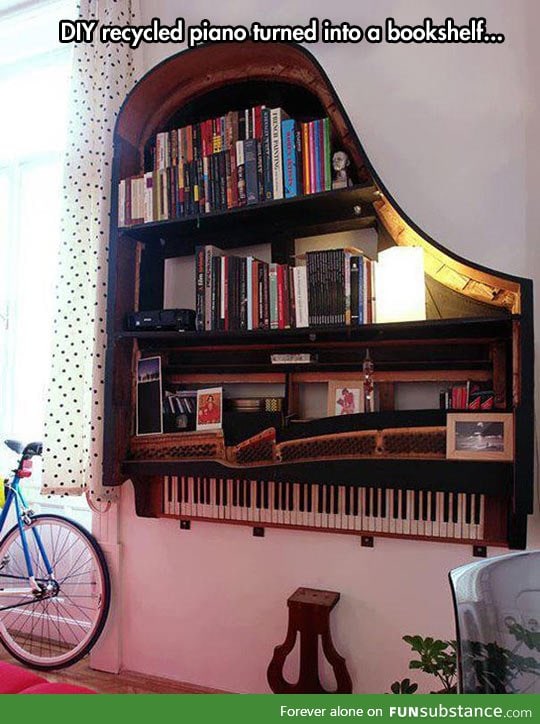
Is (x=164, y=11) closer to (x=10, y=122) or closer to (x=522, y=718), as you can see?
(x=10, y=122)

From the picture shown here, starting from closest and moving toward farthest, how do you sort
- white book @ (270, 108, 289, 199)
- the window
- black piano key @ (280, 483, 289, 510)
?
white book @ (270, 108, 289, 199)
black piano key @ (280, 483, 289, 510)
the window

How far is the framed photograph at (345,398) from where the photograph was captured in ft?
5.96

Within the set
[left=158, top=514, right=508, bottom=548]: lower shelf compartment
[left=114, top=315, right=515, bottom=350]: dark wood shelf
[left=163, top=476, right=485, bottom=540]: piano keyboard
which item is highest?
[left=114, top=315, right=515, bottom=350]: dark wood shelf

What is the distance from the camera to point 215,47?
73.8 inches

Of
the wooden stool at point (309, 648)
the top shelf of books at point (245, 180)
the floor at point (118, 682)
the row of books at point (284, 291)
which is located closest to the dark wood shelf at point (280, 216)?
the top shelf of books at point (245, 180)

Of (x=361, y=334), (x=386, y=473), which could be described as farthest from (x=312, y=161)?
(x=386, y=473)

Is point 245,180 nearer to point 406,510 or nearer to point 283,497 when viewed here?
point 283,497

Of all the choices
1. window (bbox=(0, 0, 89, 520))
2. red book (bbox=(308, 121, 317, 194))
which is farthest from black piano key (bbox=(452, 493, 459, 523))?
window (bbox=(0, 0, 89, 520))

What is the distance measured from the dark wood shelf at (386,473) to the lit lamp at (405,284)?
0.42m

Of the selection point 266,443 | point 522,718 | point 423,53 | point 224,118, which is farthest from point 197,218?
point 522,718

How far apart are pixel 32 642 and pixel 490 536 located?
209 centimetres

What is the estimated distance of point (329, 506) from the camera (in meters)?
1.82

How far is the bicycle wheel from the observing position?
2387 millimetres

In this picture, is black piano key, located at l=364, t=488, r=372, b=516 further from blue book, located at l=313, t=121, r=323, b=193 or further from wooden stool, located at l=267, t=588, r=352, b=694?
blue book, located at l=313, t=121, r=323, b=193
